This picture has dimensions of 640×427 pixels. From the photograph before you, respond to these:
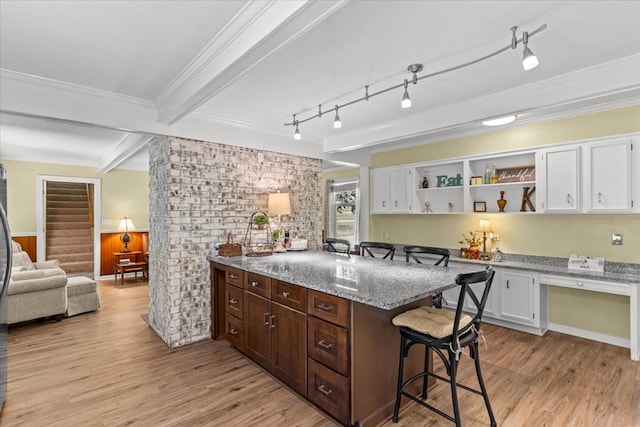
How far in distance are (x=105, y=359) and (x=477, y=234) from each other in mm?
4649

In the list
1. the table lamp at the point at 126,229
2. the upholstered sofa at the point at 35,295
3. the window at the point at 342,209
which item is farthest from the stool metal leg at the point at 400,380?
the table lamp at the point at 126,229

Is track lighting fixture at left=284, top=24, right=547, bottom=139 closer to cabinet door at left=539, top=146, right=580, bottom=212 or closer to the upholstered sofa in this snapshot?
cabinet door at left=539, top=146, right=580, bottom=212

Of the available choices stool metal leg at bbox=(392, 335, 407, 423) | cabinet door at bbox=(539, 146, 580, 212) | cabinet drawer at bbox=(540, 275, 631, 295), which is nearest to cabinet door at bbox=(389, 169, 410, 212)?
cabinet door at bbox=(539, 146, 580, 212)

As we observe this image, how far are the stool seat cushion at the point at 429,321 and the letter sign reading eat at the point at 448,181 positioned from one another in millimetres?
2876

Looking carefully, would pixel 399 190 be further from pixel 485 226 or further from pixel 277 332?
pixel 277 332

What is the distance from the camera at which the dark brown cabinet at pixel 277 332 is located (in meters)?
2.47

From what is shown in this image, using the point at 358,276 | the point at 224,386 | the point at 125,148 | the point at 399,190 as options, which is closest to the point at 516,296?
the point at 399,190

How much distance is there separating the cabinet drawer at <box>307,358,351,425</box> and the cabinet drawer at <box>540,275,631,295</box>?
2.84 metres

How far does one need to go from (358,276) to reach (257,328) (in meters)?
1.09

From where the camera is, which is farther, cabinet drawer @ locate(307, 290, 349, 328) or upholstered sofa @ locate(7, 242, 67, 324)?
upholstered sofa @ locate(7, 242, 67, 324)

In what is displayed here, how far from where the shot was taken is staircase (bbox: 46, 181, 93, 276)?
750 cm

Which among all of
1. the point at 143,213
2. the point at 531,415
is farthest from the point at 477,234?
the point at 143,213

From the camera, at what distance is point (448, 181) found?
15.8 feet

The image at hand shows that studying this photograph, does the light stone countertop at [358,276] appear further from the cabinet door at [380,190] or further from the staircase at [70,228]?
the staircase at [70,228]
